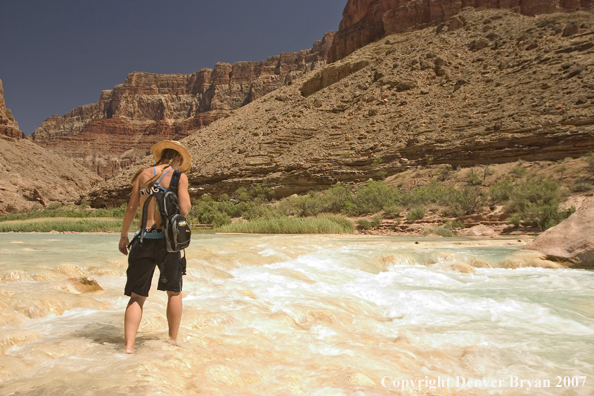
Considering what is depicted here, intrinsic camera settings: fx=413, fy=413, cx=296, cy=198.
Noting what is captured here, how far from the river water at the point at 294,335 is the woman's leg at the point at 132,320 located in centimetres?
9

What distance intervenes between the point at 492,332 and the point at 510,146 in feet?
75.0

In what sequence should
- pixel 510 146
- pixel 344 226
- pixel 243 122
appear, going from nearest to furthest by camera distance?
1. pixel 344 226
2. pixel 510 146
3. pixel 243 122

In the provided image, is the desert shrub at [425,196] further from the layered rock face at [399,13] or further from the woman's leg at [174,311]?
the layered rock face at [399,13]

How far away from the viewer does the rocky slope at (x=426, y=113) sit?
984 inches

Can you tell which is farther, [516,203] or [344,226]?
[344,226]

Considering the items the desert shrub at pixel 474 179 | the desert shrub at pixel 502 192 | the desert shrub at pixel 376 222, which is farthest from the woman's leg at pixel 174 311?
the desert shrub at pixel 474 179

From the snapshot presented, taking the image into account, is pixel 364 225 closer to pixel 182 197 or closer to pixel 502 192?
pixel 502 192

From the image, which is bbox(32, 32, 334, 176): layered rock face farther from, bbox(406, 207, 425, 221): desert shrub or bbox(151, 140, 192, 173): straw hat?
bbox(151, 140, 192, 173): straw hat

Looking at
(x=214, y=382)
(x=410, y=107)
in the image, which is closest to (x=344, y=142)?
(x=410, y=107)

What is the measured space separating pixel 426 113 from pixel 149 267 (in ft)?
103

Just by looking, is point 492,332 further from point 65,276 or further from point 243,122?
point 243,122

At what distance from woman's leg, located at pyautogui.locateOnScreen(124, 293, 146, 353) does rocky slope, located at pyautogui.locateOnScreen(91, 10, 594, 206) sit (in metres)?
24.9

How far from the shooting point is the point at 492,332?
424cm

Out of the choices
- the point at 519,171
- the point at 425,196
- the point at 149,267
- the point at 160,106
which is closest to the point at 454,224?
the point at 425,196
